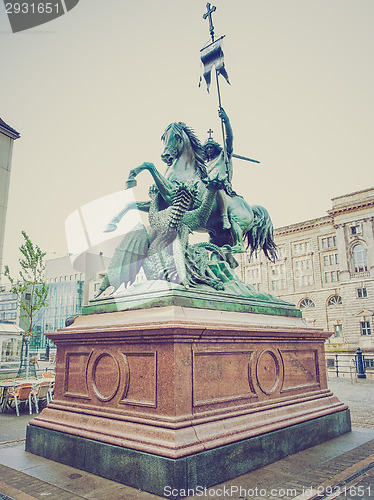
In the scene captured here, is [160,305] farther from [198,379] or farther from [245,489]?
[245,489]

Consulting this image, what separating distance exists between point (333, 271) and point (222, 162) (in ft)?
167

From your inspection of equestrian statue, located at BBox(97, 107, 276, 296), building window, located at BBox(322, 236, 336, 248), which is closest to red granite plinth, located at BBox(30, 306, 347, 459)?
equestrian statue, located at BBox(97, 107, 276, 296)

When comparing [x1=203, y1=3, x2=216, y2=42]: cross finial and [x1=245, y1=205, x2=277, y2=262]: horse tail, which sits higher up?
[x1=203, y1=3, x2=216, y2=42]: cross finial

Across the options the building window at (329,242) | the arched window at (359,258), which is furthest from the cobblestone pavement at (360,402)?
the building window at (329,242)

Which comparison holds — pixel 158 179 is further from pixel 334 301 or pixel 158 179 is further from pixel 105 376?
pixel 334 301

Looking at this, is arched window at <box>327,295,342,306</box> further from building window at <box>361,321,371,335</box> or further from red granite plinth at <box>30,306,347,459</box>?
red granite plinth at <box>30,306,347,459</box>

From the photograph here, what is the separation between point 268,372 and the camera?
18.1ft

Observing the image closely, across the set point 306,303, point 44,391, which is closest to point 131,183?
point 44,391

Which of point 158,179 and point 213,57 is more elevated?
point 213,57

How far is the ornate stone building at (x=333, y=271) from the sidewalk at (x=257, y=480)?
A: 120ft

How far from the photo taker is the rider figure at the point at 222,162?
6.86 meters

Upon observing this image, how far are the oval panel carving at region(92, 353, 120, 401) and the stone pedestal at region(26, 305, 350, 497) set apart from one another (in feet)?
0.04

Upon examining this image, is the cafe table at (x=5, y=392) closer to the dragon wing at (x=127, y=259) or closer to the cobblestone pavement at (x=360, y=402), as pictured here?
the dragon wing at (x=127, y=259)

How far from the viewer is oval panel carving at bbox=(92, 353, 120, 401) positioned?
473 centimetres
